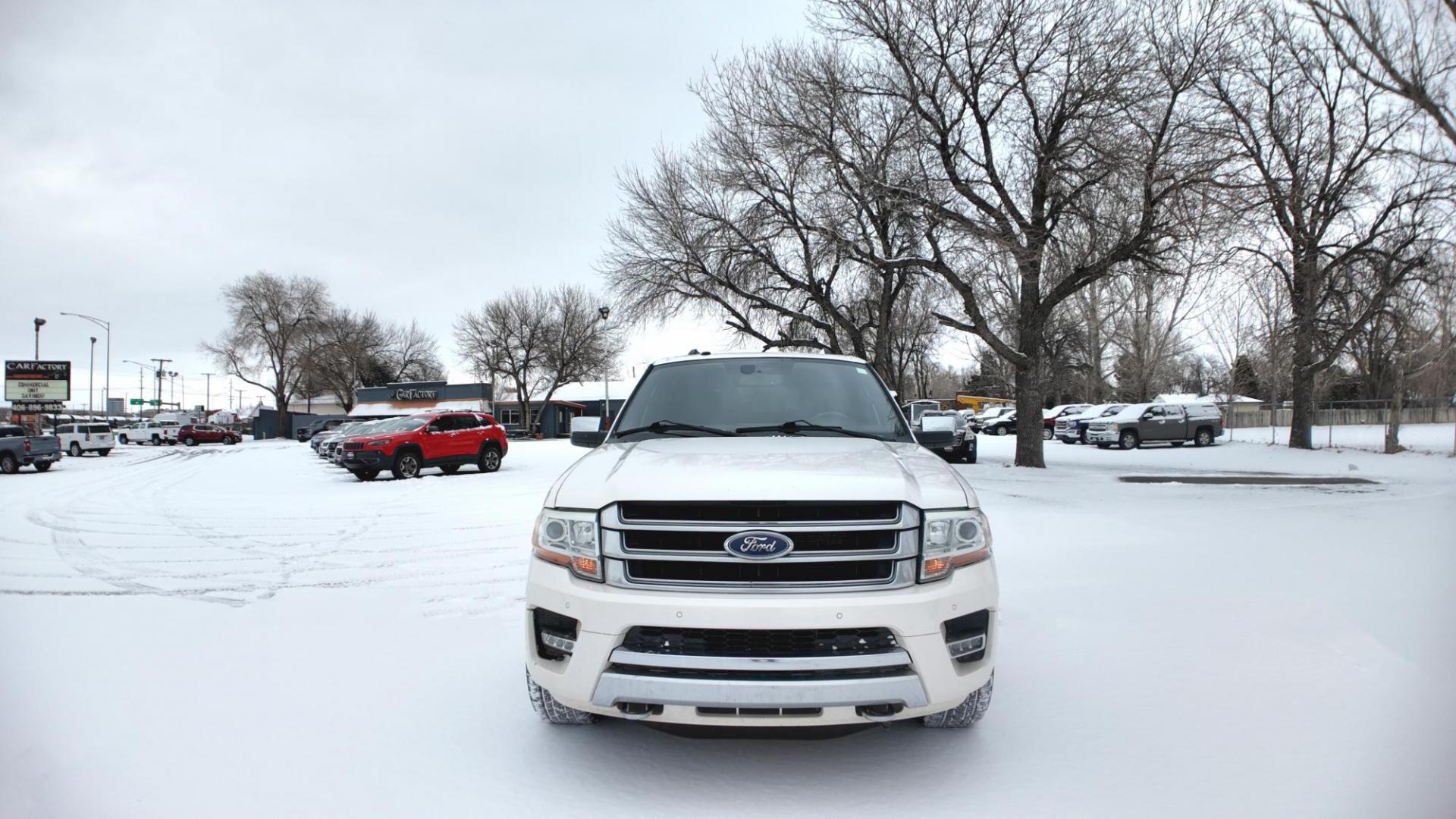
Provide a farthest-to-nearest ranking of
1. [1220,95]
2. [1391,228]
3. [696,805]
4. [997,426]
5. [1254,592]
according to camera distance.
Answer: [997,426]
[1391,228]
[1220,95]
[1254,592]
[696,805]

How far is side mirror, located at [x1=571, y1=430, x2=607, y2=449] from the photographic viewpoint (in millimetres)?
5004

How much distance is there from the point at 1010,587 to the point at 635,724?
376 cm

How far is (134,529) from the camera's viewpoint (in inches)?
402

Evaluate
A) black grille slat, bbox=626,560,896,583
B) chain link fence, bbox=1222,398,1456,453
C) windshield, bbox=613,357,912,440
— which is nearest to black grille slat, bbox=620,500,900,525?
black grille slat, bbox=626,560,896,583

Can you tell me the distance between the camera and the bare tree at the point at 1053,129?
15.4 metres

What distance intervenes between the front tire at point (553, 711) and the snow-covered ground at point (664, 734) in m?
0.13

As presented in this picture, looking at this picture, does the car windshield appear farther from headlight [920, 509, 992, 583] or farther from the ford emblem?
headlight [920, 509, 992, 583]

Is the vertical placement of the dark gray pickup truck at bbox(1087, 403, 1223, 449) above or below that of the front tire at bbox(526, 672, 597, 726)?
above

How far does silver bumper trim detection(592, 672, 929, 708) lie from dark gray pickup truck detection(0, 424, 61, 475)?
28842 mm

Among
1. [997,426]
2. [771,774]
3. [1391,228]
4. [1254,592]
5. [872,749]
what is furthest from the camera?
[997,426]

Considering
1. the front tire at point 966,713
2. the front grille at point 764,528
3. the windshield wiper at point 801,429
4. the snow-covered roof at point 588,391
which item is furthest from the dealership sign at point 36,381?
the front tire at point 966,713

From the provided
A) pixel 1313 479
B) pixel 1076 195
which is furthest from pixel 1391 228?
pixel 1076 195

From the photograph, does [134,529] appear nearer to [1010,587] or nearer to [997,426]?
[1010,587]

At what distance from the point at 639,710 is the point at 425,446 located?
1800 cm
